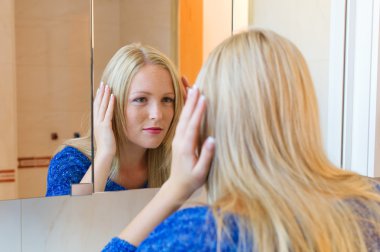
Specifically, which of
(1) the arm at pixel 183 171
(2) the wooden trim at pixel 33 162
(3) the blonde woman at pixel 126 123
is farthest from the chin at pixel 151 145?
(1) the arm at pixel 183 171

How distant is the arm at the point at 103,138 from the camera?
3.43 feet

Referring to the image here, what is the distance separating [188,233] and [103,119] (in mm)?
500

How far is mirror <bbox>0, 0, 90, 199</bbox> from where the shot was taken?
3.07 feet

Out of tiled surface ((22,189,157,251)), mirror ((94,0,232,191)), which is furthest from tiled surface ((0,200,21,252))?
mirror ((94,0,232,191))

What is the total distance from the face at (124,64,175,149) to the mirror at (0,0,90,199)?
103 millimetres

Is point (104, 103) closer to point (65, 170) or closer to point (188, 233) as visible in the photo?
point (65, 170)

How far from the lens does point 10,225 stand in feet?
3.67

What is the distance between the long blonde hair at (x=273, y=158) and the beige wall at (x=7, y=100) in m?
0.42

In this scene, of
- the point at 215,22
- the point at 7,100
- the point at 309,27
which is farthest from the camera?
the point at 309,27

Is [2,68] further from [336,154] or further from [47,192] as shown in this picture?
[336,154]

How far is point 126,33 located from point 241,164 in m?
0.51

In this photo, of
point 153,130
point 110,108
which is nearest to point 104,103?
point 110,108

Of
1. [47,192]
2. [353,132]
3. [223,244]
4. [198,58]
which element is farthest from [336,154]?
[223,244]

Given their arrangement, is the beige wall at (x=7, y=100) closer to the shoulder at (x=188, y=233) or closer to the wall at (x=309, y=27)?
the shoulder at (x=188, y=233)
